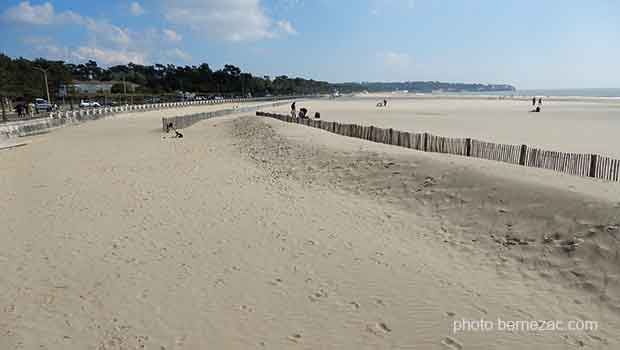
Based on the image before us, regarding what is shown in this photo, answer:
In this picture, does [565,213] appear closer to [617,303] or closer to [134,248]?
[617,303]

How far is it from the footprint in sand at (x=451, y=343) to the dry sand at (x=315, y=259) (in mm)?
21

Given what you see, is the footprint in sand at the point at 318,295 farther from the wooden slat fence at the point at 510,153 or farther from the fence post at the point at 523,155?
the fence post at the point at 523,155

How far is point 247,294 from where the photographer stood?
6.04 m

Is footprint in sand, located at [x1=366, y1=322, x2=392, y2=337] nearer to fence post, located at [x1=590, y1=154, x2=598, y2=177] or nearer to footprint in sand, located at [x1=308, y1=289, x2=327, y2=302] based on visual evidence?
footprint in sand, located at [x1=308, y1=289, x2=327, y2=302]

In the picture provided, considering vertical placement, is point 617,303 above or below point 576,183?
below

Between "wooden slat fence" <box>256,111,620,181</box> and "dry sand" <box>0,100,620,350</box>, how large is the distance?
1012 millimetres

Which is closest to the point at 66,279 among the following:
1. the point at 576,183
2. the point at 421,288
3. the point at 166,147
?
the point at 421,288

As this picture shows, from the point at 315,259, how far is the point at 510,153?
28.3ft

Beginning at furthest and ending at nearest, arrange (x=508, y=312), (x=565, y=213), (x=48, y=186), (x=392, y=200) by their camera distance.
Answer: (x=48, y=186) → (x=392, y=200) → (x=565, y=213) → (x=508, y=312)

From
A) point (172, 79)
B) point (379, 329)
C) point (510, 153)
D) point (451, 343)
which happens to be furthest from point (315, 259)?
point (172, 79)

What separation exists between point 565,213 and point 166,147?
18559 millimetres

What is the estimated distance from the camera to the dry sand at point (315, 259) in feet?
16.8

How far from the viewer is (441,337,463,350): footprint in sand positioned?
188 inches

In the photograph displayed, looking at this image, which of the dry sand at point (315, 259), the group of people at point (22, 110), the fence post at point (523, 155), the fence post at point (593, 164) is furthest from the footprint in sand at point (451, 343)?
the group of people at point (22, 110)
